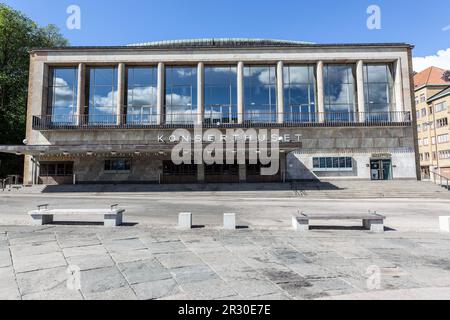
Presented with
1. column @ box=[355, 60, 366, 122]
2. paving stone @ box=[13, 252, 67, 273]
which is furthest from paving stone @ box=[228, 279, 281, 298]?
column @ box=[355, 60, 366, 122]

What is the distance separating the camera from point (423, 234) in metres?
10.3

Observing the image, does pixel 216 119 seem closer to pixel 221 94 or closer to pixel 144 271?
pixel 221 94

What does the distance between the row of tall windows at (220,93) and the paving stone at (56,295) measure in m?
32.7

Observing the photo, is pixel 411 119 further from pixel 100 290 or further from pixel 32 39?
pixel 32 39

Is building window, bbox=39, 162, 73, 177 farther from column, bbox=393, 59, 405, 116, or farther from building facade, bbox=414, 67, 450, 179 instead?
building facade, bbox=414, 67, 450, 179

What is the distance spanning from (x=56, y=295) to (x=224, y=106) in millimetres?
34038

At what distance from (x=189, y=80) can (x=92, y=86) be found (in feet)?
39.7

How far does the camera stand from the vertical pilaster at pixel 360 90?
36.5 m

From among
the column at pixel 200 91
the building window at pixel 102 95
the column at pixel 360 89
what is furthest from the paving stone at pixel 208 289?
the column at pixel 360 89

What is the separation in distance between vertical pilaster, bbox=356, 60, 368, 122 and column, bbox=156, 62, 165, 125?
2394 cm

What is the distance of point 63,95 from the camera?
3734 centimetres

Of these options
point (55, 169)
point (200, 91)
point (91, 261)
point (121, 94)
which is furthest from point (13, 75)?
point (91, 261)
